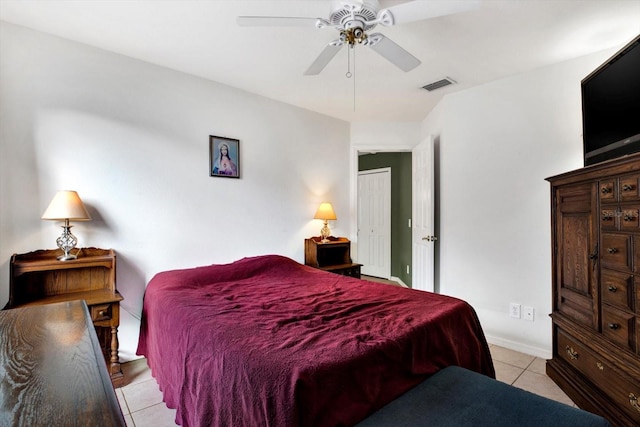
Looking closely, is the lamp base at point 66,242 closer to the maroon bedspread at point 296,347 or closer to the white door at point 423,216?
the maroon bedspread at point 296,347

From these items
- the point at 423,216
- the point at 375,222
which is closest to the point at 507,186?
the point at 423,216

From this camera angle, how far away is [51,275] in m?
2.28

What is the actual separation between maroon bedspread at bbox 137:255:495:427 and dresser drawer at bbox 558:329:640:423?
0.59 m

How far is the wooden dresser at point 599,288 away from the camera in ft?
5.22

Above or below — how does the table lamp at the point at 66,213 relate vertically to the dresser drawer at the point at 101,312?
above

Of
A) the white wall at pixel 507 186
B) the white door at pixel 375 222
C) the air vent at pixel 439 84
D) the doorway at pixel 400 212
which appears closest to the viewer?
the white wall at pixel 507 186

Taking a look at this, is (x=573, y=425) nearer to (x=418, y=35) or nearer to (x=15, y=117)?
(x=418, y=35)

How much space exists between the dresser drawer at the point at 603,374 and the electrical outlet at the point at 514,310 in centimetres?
59

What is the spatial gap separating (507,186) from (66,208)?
3.48 m

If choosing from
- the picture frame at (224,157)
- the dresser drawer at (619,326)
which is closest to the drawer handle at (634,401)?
the dresser drawer at (619,326)

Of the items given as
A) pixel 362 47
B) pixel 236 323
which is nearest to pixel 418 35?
pixel 362 47

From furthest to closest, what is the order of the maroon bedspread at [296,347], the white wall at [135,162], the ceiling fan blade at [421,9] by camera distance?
the white wall at [135,162] < the ceiling fan blade at [421,9] < the maroon bedspread at [296,347]

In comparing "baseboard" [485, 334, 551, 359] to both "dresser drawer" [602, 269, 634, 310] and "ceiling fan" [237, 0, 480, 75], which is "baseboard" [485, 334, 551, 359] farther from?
"ceiling fan" [237, 0, 480, 75]

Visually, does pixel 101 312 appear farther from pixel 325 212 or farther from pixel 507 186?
pixel 507 186
